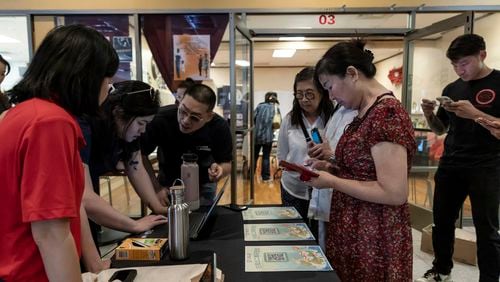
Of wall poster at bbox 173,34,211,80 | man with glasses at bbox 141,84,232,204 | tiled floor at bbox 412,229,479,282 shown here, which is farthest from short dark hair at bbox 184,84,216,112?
tiled floor at bbox 412,229,479,282

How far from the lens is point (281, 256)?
102 cm

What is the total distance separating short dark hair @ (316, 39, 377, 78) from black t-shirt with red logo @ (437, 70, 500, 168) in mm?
1145

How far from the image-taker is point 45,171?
58 cm

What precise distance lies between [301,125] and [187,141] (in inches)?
25.9

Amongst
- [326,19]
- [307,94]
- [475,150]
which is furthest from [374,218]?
[326,19]

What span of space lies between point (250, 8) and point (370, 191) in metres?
2.42

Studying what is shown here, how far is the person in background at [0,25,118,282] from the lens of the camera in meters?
0.58

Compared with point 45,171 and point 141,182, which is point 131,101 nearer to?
point 141,182

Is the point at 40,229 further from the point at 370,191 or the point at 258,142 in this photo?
the point at 258,142

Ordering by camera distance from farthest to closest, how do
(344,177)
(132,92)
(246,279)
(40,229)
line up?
(132,92) < (344,177) < (246,279) < (40,229)

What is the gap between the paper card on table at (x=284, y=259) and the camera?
95cm

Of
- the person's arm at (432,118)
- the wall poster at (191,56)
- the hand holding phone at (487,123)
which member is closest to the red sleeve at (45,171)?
the hand holding phone at (487,123)

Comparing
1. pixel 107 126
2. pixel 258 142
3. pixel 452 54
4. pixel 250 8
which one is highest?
pixel 250 8

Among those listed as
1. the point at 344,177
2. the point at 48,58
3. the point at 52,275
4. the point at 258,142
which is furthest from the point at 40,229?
the point at 258,142
